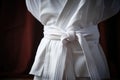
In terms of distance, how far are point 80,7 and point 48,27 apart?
0.13 meters

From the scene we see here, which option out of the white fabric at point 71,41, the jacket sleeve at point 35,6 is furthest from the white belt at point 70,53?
the jacket sleeve at point 35,6

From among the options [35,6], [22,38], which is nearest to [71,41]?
[35,6]

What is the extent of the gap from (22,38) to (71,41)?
94cm

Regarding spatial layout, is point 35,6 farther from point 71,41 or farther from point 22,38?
point 22,38

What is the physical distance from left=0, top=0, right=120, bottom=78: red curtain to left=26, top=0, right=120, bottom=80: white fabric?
824 mm

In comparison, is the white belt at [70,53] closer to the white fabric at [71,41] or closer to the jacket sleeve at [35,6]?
the white fabric at [71,41]

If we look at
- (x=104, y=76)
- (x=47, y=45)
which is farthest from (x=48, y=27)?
(x=104, y=76)

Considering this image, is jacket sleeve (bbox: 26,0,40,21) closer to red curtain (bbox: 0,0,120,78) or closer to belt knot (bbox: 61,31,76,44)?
belt knot (bbox: 61,31,76,44)

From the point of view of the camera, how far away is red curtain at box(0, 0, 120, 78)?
55.3 inches

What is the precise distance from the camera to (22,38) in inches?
56.6

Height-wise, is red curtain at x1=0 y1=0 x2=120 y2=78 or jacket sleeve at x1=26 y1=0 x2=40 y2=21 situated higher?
red curtain at x1=0 y1=0 x2=120 y2=78

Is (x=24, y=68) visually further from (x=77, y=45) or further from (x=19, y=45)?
(x=77, y=45)

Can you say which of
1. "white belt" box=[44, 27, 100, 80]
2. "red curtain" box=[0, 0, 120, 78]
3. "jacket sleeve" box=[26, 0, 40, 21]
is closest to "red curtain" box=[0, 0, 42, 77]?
"red curtain" box=[0, 0, 120, 78]

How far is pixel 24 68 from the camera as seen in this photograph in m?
1.45
